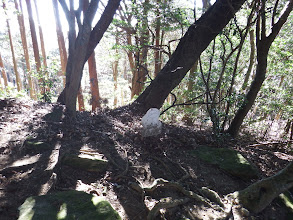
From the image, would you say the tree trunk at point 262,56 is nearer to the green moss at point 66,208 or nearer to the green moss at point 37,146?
the green moss at point 66,208

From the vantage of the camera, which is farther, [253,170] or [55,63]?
[55,63]

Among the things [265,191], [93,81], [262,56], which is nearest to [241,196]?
[265,191]

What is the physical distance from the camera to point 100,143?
12.8 ft

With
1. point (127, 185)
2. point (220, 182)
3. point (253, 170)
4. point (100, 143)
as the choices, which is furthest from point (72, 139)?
point (253, 170)

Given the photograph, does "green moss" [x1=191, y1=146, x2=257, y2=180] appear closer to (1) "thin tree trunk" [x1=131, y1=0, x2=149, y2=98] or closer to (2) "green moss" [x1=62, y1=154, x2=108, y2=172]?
A: (2) "green moss" [x1=62, y1=154, x2=108, y2=172]

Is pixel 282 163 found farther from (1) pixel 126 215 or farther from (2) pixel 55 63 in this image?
(2) pixel 55 63

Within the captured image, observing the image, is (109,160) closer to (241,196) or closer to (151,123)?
(151,123)

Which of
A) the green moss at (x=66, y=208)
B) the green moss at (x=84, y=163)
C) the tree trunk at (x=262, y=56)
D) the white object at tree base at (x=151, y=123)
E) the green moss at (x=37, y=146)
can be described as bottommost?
the green moss at (x=66, y=208)

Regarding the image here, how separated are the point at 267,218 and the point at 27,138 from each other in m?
4.29

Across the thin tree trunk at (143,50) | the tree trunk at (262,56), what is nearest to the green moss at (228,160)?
the tree trunk at (262,56)

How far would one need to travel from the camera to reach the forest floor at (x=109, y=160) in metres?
2.62

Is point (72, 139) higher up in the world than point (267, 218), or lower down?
higher up

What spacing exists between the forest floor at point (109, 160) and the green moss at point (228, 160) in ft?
0.43

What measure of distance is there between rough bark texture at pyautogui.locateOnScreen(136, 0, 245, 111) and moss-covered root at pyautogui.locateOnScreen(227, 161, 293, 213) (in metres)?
3.46
